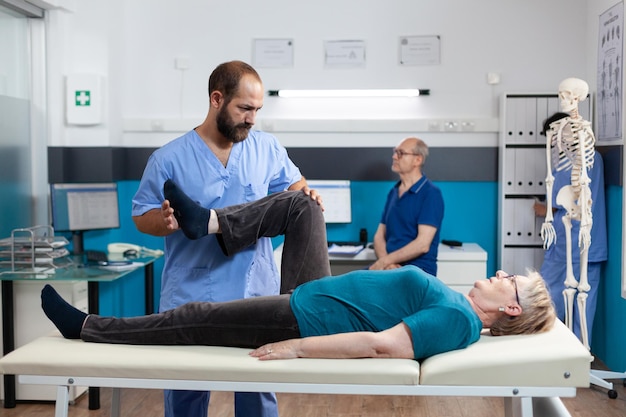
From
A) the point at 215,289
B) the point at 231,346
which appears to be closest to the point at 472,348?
the point at 231,346

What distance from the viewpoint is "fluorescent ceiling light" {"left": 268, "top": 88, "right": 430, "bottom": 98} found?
4.68 meters

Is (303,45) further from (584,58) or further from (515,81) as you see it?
(584,58)

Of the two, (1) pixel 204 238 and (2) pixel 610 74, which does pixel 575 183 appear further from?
(1) pixel 204 238

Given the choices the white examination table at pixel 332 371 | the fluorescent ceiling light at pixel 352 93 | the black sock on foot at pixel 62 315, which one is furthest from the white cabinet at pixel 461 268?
the black sock on foot at pixel 62 315

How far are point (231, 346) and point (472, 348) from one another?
0.68 meters

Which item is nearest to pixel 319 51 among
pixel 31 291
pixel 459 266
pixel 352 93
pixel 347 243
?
pixel 352 93

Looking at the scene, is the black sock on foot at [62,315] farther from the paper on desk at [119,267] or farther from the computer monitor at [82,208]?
the computer monitor at [82,208]

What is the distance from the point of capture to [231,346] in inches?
89.1

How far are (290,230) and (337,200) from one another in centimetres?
223

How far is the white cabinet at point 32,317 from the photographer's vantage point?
A: 11.8ft

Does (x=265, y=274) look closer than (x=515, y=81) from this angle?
Yes

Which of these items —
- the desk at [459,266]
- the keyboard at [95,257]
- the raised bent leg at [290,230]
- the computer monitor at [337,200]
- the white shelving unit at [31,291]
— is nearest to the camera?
the raised bent leg at [290,230]

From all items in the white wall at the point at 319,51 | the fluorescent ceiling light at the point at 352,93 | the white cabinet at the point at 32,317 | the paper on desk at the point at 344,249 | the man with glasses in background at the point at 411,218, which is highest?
the white wall at the point at 319,51

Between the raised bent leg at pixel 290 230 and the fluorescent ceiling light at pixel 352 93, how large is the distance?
2320 mm
